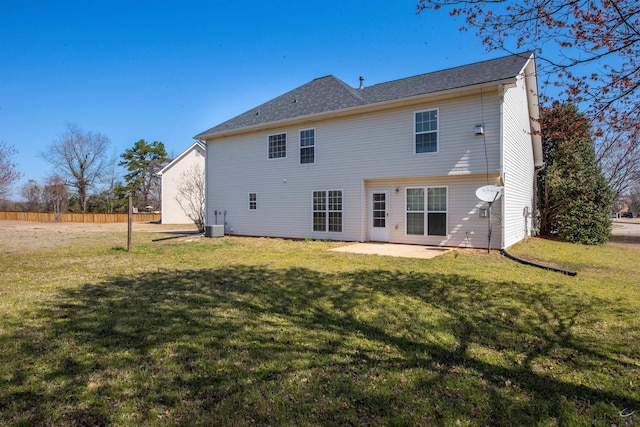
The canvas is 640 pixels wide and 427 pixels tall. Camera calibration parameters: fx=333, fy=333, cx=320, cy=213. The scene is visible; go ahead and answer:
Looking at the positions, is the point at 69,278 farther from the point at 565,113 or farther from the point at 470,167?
the point at 470,167

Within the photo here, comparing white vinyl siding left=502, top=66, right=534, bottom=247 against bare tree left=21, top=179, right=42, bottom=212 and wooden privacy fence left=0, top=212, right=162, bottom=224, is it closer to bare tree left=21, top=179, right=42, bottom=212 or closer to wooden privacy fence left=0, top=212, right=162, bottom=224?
wooden privacy fence left=0, top=212, right=162, bottom=224

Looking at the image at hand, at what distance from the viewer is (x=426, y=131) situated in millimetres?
11156

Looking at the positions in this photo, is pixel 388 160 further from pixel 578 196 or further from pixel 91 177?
pixel 91 177

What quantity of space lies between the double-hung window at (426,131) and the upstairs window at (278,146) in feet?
18.6

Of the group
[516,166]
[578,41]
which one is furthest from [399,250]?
[578,41]

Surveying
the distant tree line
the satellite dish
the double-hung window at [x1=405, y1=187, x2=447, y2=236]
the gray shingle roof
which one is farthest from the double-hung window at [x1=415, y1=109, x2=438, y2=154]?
the distant tree line

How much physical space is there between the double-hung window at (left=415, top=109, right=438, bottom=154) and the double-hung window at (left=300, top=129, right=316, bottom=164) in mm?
4179

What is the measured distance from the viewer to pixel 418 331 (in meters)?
3.66

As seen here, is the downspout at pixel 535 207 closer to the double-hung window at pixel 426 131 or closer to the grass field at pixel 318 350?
the double-hung window at pixel 426 131

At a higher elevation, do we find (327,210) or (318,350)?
(327,210)

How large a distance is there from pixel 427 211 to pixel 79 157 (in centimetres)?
4439

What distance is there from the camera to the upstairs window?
565 inches

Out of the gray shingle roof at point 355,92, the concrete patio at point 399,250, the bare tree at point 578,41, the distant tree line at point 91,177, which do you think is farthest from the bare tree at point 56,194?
the bare tree at point 578,41

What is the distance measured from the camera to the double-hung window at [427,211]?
1123cm
